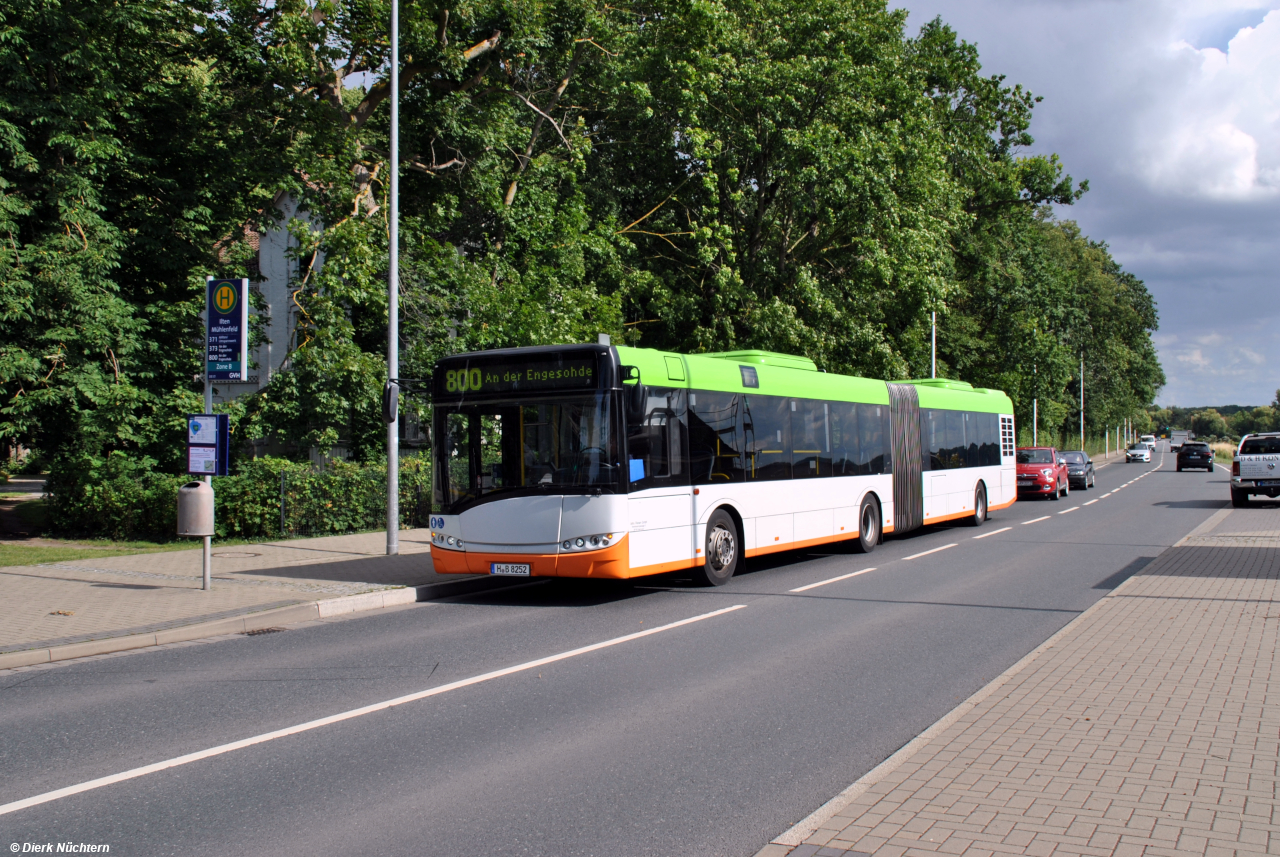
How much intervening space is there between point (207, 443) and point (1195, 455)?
5351cm

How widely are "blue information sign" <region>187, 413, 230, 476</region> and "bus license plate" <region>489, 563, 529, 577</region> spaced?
3679mm

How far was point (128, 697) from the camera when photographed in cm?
706

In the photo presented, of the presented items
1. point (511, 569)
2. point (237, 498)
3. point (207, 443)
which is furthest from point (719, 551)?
point (237, 498)

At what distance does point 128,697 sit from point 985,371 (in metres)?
44.4

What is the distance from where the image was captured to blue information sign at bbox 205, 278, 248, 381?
11.9 m

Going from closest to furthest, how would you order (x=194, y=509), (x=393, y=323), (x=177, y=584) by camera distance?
1. (x=194, y=509)
2. (x=177, y=584)
3. (x=393, y=323)

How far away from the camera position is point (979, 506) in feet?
72.6

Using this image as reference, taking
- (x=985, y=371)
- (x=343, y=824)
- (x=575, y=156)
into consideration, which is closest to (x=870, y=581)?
(x=343, y=824)

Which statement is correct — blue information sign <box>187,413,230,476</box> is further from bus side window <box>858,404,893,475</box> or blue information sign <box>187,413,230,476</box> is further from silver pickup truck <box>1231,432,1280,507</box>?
silver pickup truck <box>1231,432,1280,507</box>

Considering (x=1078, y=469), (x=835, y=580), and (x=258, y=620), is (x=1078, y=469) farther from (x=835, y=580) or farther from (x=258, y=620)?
(x=258, y=620)

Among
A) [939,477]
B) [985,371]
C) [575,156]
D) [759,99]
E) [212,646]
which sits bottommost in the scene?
[212,646]

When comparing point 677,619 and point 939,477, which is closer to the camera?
point 677,619

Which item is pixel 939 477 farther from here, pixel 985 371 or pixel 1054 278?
pixel 1054 278

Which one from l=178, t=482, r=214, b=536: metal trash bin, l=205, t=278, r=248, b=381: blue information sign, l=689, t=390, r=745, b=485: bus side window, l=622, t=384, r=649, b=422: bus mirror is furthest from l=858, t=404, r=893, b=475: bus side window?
l=178, t=482, r=214, b=536: metal trash bin
